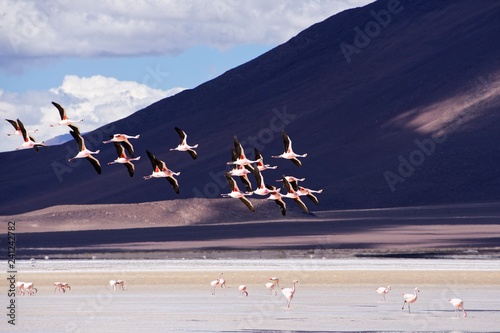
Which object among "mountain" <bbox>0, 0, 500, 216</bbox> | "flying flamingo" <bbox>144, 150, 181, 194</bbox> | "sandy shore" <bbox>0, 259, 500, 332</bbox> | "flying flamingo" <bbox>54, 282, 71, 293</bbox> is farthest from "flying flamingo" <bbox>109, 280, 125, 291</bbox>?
"mountain" <bbox>0, 0, 500, 216</bbox>

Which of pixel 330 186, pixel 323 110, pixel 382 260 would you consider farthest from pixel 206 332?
pixel 323 110

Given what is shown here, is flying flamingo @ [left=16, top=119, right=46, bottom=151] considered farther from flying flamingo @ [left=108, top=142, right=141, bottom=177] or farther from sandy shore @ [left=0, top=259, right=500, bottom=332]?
sandy shore @ [left=0, top=259, right=500, bottom=332]

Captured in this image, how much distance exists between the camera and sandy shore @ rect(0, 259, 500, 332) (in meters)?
35.5

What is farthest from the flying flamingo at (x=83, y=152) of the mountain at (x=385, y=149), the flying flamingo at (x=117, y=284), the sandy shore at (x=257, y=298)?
the mountain at (x=385, y=149)

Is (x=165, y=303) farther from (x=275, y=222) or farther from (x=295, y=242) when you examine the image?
(x=275, y=222)

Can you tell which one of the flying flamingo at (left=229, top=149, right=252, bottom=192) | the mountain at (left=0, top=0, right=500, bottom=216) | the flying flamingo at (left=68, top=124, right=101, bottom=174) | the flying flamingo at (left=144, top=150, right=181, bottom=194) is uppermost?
the mountain at (left=0, top=0, right=500, bottom=216)

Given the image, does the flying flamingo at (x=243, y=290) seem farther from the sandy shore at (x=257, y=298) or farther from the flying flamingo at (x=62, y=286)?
the flying flamingo at (x=62, y=286)

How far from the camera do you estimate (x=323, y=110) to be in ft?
648

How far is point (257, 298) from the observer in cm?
4506

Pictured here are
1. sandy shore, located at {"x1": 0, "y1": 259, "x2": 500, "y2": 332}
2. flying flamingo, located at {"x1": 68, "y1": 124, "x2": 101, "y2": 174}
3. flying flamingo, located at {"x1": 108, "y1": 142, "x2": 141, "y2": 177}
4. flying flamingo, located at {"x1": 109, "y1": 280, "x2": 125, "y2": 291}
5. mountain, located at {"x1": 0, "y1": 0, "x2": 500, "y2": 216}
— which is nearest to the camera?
flying flamingo, located at {"x1": 68, "y1": 124, "x2": 101, "y2": 174}

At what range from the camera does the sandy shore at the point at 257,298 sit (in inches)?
1396

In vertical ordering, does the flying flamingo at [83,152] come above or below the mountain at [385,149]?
below

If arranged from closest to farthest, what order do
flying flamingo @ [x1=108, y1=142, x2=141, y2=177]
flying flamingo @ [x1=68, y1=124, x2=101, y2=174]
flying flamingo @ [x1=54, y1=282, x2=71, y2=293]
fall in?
1. flying flamingo @ [x1=68, y1=124, x2=101, y2=174]
2. flying flamingo @ [x1=108, y1=142, x2=141, y2=177]
3. flying flamingo @ [x1=54, y1=282, x2=71, y2=293]

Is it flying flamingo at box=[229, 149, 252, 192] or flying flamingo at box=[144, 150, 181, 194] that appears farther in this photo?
flying flamingo at box=[229, 149, 252, 192]
